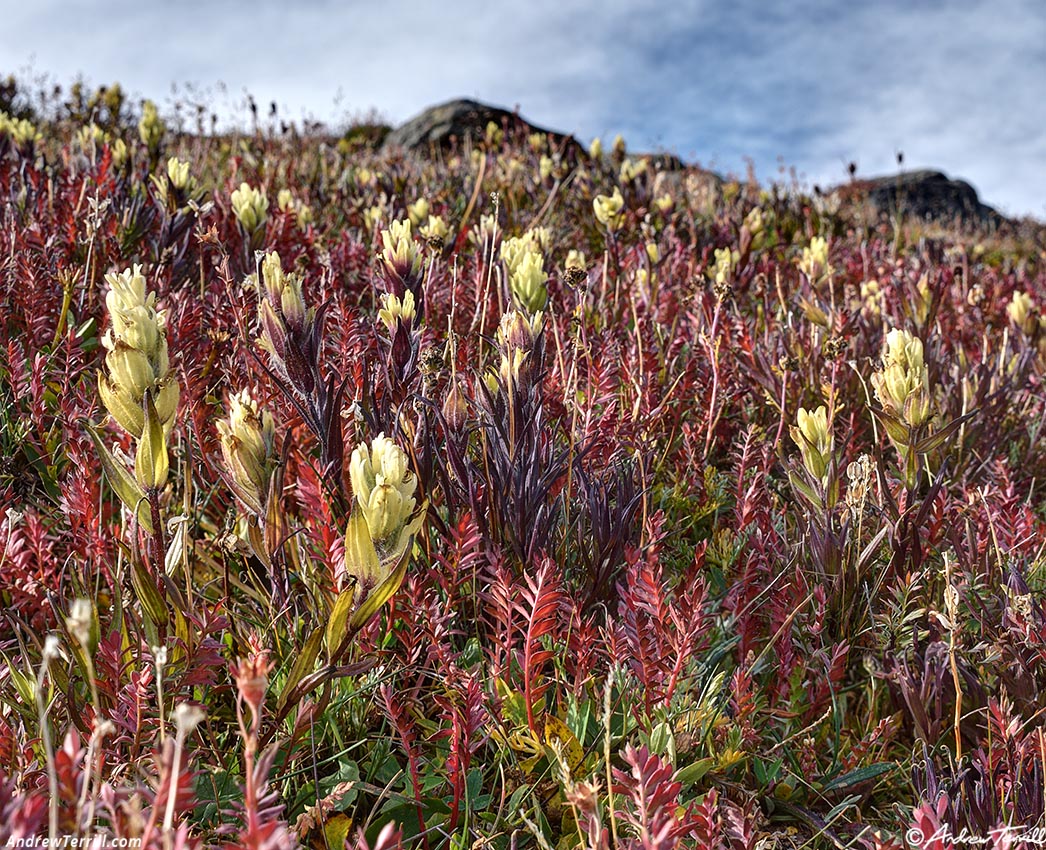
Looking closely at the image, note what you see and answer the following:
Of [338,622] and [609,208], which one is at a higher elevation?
[609,208]

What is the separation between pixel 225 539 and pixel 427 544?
39cm

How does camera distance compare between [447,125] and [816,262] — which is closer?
[816,262]

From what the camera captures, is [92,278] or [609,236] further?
[609,236]

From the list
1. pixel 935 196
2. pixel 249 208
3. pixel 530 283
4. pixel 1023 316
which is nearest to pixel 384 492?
pixel 530 283

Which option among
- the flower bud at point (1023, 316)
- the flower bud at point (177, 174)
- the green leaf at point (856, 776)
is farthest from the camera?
the flower bud at point (1023, 316)

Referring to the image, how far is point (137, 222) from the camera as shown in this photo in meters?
2.87

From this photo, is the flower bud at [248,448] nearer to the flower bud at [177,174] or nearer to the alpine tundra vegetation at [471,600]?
the alpine tundra vegetation at [471,600]

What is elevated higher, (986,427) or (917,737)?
(986,427)

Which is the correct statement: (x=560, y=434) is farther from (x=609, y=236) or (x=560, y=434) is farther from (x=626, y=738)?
(x=609, y=236)

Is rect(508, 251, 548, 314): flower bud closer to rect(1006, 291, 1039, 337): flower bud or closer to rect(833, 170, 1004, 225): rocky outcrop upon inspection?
rect(1006, 291, 1039, 337): flower bud

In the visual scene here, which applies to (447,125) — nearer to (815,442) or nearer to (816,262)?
(816,262)

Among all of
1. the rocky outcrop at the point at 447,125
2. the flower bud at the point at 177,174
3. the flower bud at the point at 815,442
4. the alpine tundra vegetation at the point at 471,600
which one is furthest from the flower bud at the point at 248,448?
the rocky outcrop at the point at 447,125

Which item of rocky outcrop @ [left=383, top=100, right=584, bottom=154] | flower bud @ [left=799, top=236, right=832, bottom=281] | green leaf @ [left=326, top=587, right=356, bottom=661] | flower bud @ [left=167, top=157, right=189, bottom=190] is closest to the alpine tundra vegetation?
green leaf @ [left=326, top=587, right=356, bottom=661]

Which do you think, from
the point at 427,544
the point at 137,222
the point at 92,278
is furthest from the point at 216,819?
the point at 137,222
